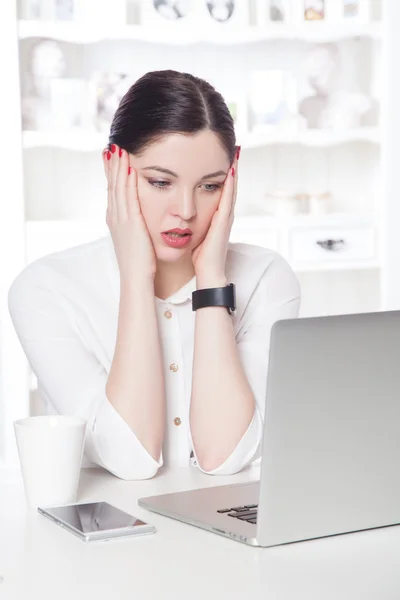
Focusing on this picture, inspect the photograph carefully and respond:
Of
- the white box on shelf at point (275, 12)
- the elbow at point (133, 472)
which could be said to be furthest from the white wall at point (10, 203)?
the elbow at point (133, 472)

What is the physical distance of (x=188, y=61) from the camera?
354 centimetres

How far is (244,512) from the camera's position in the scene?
1157 mm

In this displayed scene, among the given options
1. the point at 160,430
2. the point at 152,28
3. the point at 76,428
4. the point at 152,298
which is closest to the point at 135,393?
the point at 160,430

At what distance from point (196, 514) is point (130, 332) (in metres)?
0.49

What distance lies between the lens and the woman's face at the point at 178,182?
167 cm

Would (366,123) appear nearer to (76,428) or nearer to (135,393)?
(135,393)

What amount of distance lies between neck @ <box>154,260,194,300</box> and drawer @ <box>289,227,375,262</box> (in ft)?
5.70

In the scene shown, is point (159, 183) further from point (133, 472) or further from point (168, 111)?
point (133, 472)

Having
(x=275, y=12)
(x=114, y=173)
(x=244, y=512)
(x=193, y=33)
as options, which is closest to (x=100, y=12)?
(x=193, y=33)

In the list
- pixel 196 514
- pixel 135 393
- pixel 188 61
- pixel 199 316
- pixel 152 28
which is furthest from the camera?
pixel 188 61

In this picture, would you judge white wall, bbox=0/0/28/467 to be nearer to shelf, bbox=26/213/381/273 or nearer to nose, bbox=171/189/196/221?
shelf, bbox=26/213/381/273

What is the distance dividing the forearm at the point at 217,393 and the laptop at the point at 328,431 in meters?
0.40

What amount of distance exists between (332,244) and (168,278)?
185cm

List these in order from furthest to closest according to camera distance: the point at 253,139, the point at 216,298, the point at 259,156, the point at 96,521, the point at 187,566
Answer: the point at 259,156 → the point at 253,139 → the point at 216,298 → the point at 96,521 → the point at 187,566
